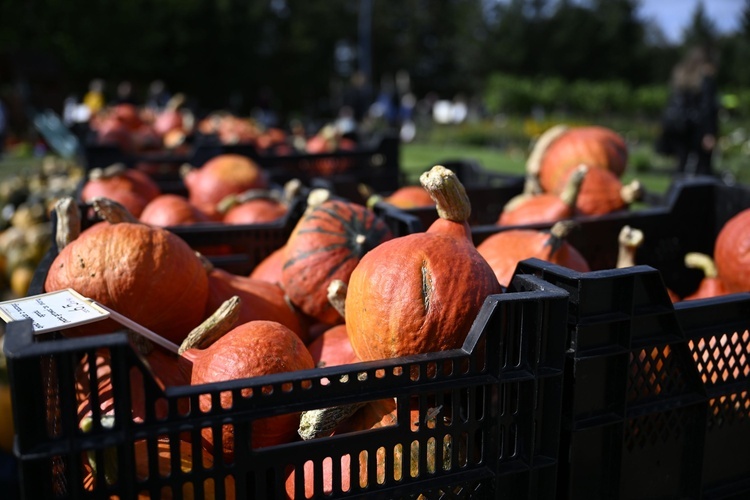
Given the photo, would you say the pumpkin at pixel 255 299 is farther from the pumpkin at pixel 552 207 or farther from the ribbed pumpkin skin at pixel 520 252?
the pumpkin at pixel 552 207

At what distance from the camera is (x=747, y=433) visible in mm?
1943

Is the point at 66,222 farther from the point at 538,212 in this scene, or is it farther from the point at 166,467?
the point at 538,212

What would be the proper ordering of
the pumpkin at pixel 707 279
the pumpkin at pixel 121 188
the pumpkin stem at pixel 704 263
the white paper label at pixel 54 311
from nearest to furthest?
1. the white paper label at pixel 54 311
2. the pumpkin at pixel 707 279
3. the pumpkin stem at pixel 704 263
4. the pumpkin at pixel 121 188

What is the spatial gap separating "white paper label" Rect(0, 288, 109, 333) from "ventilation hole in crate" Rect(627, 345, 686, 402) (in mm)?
1235

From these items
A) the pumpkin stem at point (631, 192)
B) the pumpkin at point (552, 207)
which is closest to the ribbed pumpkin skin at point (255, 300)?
the pumpkin at point (552, 207)

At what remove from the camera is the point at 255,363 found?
1707 millimetres

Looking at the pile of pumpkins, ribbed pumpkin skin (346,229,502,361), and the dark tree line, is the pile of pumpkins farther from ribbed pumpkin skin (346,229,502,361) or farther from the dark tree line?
the dark tree line

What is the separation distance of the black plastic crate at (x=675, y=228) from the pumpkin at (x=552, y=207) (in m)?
0.17

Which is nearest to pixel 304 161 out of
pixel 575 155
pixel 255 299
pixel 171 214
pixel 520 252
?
pixel 171 214

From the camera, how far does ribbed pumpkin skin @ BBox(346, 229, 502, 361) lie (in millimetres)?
1641

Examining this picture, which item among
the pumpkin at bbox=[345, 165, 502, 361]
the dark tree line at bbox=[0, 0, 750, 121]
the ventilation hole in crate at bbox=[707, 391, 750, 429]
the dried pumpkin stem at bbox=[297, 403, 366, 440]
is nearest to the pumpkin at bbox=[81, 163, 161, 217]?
the pumpkin at bbox=[345, 165, 502, 361]

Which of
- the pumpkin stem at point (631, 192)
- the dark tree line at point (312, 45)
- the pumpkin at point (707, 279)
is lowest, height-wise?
the pumpkin at point (707, 279)

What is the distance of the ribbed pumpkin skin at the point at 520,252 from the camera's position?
2279 mm

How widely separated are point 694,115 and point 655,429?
9098mm
